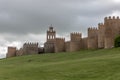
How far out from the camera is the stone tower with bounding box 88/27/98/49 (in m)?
80.8

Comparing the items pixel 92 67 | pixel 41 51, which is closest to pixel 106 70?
pixel 92 67

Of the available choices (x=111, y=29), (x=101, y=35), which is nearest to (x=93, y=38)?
(x=101, y=35)

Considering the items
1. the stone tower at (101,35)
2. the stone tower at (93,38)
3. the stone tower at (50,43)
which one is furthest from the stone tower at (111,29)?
the stone tower at (50,43)

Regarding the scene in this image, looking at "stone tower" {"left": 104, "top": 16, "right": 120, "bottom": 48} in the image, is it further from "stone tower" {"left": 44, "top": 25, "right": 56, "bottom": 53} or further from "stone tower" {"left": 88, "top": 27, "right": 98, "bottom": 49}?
"stone tower" {"left": 44, "top": 25, "right": 56, "bottom": 53}

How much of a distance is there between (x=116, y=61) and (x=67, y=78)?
992cm

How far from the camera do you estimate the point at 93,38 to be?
81.6 metres

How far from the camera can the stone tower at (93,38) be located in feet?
265

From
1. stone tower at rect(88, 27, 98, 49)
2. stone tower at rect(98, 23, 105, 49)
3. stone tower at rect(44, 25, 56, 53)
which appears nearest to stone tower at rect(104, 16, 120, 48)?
stone tower at rect(98, 23, 105, 49)

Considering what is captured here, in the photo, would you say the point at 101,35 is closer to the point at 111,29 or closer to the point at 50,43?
the point at 111,29

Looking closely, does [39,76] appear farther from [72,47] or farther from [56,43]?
[56,43]

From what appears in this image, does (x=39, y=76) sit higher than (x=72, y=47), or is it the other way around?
(x=72, y=47)

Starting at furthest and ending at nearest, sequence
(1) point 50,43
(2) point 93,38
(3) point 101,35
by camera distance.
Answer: (1) point 50,43
(2) point 93,38
(3) point 101,35

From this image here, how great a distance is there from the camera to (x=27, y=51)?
343 ft

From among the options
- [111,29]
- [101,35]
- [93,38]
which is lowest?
[93,38]
